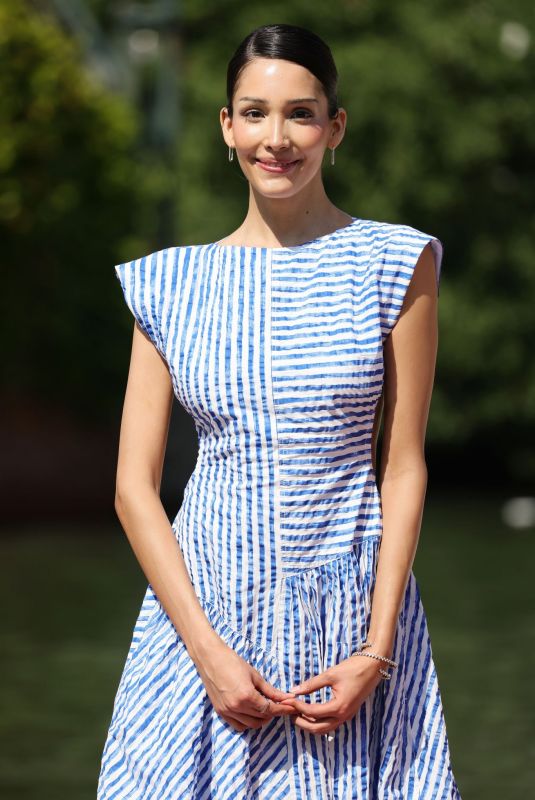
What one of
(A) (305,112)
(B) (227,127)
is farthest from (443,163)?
(A) (305,112)

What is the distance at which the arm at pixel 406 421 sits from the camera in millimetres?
2895

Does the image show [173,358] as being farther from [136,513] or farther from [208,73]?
[208,73]

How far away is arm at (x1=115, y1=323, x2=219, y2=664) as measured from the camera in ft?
9.43

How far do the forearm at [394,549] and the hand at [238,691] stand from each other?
0.18 m

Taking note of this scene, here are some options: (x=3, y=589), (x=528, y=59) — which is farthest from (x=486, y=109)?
(x=3, y=589)

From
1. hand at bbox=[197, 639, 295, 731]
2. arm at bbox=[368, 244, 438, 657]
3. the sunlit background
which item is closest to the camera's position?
hand at bbox=[197, 639, 295, 731]

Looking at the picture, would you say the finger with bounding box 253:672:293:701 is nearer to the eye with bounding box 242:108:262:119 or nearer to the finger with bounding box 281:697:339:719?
the finger with bounding box 281:697:339:719

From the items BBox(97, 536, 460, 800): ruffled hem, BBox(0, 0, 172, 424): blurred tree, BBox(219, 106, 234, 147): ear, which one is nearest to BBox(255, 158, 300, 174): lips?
BBox(219, 106, 234, 147): ear

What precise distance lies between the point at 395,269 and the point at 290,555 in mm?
492

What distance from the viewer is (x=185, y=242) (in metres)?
27.4

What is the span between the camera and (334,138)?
311 centimetres

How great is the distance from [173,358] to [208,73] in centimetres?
2668

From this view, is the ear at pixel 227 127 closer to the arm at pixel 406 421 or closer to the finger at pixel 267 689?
the arm at pixel 406 421

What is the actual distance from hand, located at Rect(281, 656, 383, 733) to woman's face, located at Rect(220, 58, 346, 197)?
2.58ft
